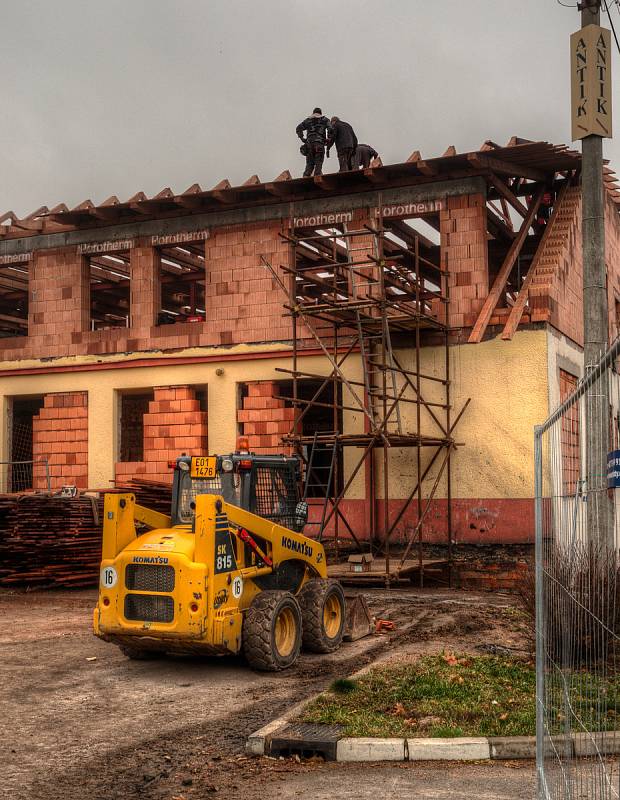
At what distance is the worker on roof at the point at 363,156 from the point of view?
22719 millimetres

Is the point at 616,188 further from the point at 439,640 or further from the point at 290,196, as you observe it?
the point at 439,640

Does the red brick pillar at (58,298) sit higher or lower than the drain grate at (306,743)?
higher

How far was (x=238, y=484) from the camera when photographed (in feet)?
37.7

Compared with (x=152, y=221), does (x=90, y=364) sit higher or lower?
lower

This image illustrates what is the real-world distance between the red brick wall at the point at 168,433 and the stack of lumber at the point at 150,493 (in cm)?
159

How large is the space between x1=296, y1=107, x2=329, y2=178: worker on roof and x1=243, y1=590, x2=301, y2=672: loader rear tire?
44.1 feet

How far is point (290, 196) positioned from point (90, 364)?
20.5ft

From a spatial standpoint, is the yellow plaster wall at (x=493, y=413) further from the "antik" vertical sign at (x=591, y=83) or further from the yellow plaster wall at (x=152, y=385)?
the "antik" vertical sign at (x=591, y=83)

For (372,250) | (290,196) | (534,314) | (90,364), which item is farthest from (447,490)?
(90,364)

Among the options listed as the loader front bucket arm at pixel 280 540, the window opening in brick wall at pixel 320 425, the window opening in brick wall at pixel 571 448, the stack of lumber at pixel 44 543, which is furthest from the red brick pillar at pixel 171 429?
the window opening in brick wall at pixel 571 448

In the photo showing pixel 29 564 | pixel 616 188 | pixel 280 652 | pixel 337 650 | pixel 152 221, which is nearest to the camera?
pixel 280 652

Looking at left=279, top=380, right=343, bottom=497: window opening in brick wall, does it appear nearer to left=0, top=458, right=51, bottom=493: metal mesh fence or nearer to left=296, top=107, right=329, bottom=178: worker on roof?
left=296, top=107, right=329, bottom=178: worker on roof

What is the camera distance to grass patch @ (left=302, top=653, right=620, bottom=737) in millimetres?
7852

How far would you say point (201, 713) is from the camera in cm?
905
